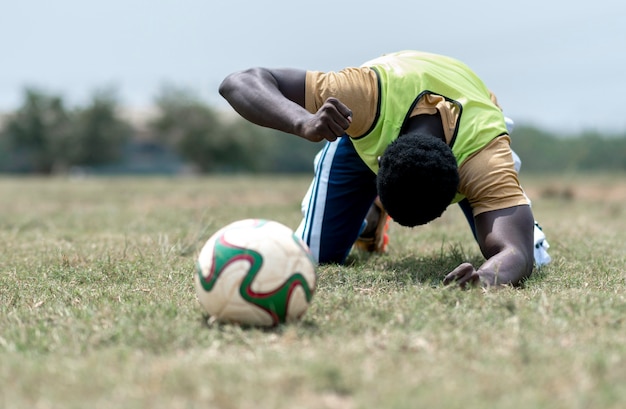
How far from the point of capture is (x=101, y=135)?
46781 mm

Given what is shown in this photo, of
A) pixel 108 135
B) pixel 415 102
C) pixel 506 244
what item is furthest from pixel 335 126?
pixel 108 135

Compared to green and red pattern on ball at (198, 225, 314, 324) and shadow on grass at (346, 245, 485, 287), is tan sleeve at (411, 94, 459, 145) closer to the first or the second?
shadow on grass at (346, 245, 485, 287)

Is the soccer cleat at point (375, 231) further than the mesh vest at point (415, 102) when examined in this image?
Yes

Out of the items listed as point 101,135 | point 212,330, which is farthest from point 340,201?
point 101,135

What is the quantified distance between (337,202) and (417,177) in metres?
1.35

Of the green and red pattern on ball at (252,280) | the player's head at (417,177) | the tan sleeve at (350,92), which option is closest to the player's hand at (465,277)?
the player's head at (417,177)

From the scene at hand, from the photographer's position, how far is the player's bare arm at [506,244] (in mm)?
3957

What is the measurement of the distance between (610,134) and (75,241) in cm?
3189

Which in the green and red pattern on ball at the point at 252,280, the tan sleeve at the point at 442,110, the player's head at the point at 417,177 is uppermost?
the tan sleeve at the point at 442,110

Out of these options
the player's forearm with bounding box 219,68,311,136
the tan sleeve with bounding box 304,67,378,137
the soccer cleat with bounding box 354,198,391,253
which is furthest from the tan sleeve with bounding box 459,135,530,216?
the soccer cleat with bounding box 354,198,391,253

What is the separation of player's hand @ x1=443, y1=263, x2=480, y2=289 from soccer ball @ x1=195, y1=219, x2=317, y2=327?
92 cm

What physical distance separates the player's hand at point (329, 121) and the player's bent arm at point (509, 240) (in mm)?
1131

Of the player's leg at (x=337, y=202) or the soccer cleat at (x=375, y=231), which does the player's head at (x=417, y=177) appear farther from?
the soccer cleat at (x=375, y=231)

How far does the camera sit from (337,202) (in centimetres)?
520
